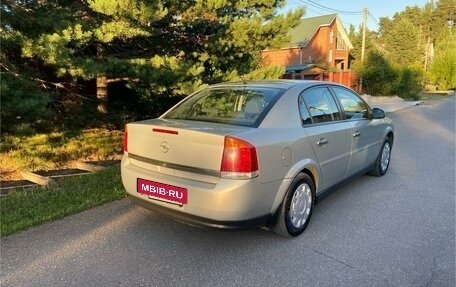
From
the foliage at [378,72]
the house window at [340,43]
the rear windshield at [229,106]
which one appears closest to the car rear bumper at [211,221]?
the rear windshield at [229,106]

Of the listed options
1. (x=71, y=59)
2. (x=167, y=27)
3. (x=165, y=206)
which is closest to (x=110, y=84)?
(x=167, y=27)

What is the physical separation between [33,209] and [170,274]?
6.99 ft

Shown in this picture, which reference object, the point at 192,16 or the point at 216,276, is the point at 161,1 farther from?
the point at 216,276

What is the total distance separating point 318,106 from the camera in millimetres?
4320

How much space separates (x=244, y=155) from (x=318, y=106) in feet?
5.10

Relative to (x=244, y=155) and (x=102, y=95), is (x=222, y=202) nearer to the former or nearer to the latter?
(x=244, y=155)

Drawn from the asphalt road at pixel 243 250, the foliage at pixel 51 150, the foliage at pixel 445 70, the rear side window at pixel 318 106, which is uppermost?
the foliage at pixel 445 70

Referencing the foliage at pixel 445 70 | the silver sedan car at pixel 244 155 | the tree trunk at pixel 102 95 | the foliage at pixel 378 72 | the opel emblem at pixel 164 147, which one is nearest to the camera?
the silver sedan car at pixel 244 155

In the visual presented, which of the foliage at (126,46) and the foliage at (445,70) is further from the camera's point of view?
the foliage at (445,70)

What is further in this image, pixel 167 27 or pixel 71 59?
pixel 167 27

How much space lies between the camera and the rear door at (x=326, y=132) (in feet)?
13.2

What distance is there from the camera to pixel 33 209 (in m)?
4.31

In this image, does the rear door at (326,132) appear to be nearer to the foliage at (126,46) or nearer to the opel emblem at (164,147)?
the opel emblem at (164,147)

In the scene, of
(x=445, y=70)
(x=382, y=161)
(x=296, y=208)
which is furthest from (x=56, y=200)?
(x=445, y=70)
